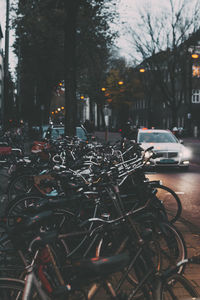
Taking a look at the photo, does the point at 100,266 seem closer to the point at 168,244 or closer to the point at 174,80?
the point at 168,244

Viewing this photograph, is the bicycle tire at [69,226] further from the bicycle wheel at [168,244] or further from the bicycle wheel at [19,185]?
the bicycle wheel at [19,185]

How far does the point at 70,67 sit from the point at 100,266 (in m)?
14.3

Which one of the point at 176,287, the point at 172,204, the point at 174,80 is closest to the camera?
the point at 176,287

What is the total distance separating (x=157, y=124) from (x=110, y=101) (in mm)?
8822

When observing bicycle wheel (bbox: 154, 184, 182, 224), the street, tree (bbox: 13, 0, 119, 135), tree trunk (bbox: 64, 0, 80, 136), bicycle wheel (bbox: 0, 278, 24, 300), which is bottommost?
the street

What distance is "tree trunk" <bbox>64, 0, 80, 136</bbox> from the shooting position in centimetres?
1595

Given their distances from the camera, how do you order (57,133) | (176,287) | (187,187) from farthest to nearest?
1. (57,133)
2. (187,187)
3. (176,287)

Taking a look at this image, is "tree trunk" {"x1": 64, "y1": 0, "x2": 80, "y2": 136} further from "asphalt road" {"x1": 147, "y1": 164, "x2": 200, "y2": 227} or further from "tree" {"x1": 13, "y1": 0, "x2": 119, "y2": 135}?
"asphalt road" {"x1": 147, "y1": 164, "x2": 200, "y2": 227}

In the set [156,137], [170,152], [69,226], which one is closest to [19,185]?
[69,226]

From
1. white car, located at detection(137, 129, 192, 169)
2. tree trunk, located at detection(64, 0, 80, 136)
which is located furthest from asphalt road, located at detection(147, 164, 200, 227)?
tree trunk, located at detection(64, 0, 80, 136)

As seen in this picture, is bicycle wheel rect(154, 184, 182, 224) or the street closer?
bicycle wheel rect(154, 184, 182, 224)

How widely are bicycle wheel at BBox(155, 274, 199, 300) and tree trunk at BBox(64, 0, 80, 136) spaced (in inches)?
529

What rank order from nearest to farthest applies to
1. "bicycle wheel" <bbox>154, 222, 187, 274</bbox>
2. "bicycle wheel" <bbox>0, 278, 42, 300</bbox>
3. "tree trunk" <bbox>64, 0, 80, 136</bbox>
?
"bicycle wheel" <bbox>0, 278, 42, 300</bbox>, "bicycle wheel" <bbox>154, 222, 187, 274</bbox>, "tree trunk" <bbox>64, 0, 80, 136</bbox>

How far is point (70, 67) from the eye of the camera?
16.0 metres
